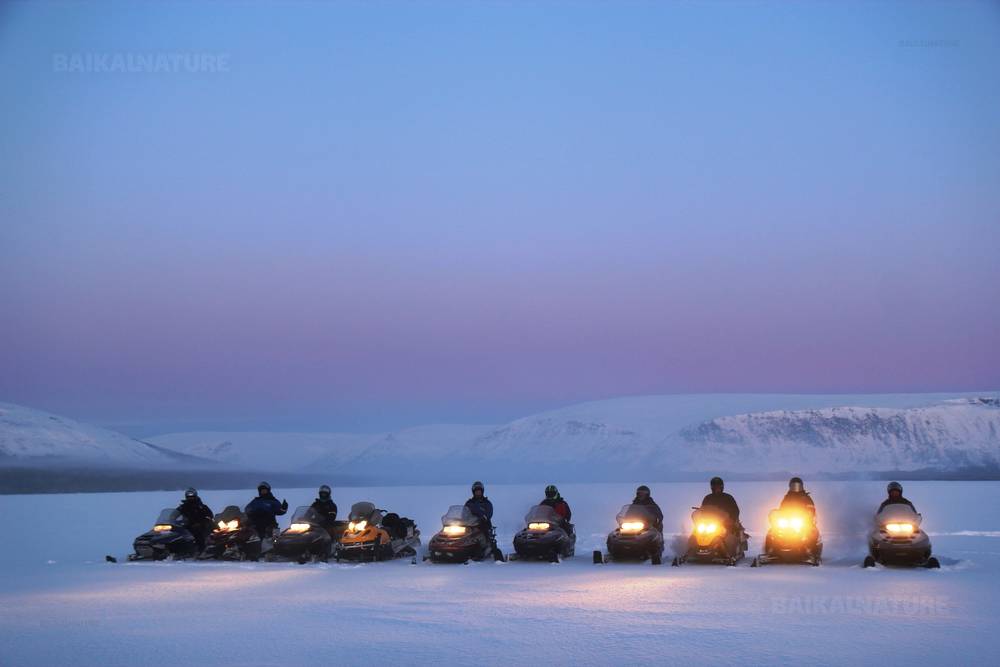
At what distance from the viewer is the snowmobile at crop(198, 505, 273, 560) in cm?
2636

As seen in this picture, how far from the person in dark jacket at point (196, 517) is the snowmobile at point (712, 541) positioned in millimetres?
11281

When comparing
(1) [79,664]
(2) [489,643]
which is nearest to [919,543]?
(2) [489,643]

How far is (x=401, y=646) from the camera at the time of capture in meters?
13.5

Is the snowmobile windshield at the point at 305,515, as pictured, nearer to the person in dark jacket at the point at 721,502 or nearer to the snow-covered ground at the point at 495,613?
the snow-covered ground at the point at 495,613

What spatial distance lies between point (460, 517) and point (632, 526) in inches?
150

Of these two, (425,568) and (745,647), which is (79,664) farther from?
(425,568)

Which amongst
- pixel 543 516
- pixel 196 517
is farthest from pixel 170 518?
pixel 543 516

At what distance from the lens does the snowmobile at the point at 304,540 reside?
25.5 metres

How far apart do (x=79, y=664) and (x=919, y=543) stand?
16072 millimetres

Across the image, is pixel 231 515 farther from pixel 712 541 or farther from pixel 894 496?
pixel 894 496

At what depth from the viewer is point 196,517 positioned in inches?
1075

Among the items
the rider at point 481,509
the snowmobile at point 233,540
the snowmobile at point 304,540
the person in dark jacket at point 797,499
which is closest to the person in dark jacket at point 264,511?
the snowmobile at point 233,540

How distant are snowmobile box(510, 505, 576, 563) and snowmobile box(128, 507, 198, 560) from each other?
7.62 meters

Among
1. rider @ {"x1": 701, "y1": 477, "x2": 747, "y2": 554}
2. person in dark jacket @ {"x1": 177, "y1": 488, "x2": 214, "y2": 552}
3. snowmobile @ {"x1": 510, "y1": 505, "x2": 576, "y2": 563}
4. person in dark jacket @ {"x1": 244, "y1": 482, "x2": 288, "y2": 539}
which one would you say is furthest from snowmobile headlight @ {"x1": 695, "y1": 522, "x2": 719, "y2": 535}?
person in dark jacket @ {"x1": 177, "y1": 488, "x2": 214, "y2": 552}
